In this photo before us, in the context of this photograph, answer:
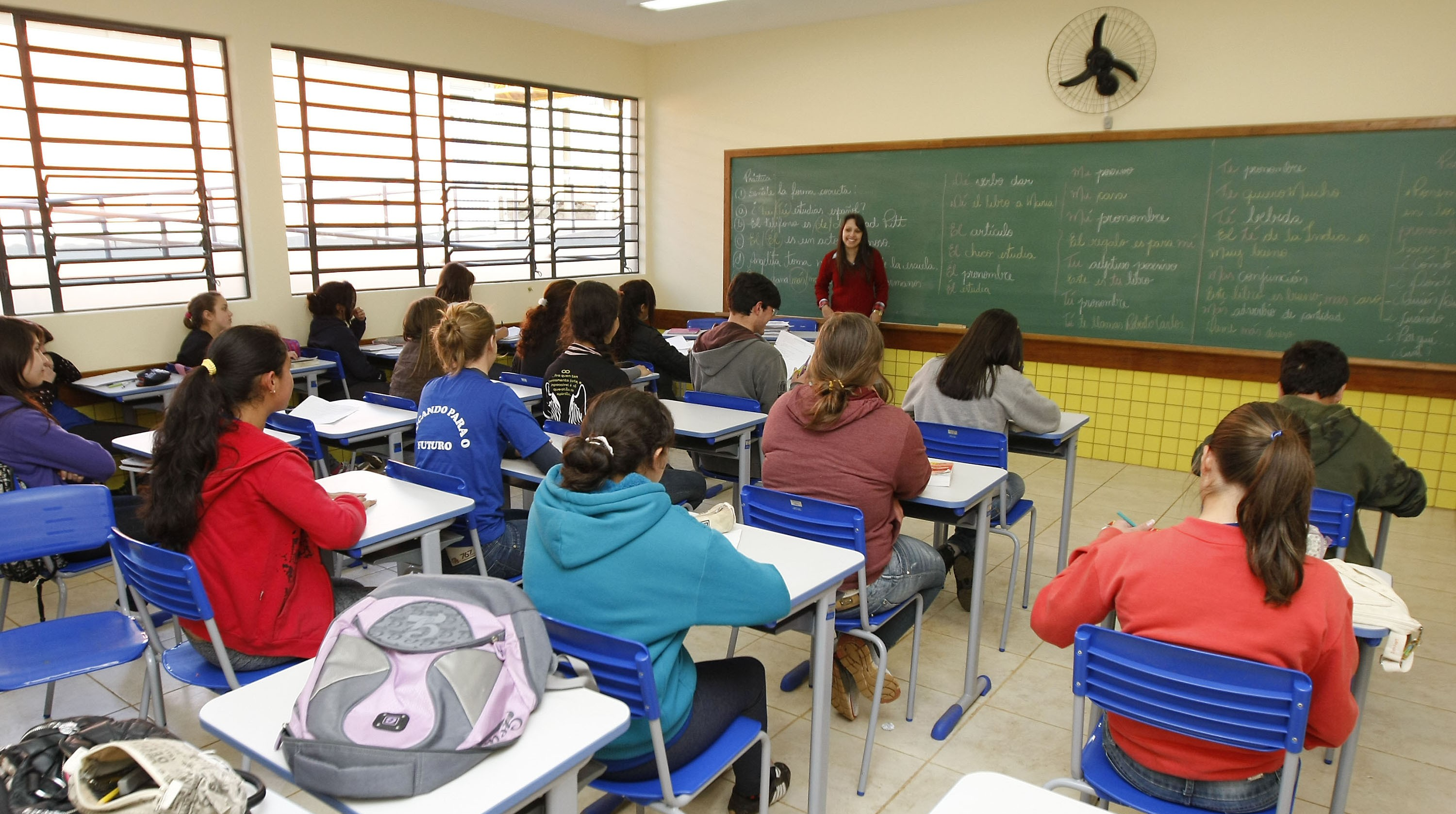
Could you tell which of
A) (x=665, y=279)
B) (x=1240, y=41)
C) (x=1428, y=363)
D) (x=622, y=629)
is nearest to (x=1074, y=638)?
(x=622, y=629)

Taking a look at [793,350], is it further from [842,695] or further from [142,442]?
[142,442]

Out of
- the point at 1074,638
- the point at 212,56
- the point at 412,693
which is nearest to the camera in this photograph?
the point at 412,693

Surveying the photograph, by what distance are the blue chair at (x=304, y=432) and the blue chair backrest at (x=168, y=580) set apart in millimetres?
1458

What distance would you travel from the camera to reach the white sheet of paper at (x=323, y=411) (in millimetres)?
3756

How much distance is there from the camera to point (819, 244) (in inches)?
271

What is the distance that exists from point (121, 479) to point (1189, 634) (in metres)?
5.46

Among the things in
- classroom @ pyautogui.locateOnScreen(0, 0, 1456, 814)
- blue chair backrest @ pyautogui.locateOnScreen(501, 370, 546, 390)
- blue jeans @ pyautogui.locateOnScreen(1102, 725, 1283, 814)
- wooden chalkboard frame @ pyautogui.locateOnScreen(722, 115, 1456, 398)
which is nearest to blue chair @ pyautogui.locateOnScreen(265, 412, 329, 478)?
classroom @ pyautogui.locateOnScreen(0, 0, 1456, 814)

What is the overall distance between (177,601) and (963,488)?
2.14 m

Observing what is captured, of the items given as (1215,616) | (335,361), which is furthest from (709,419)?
(335,361)

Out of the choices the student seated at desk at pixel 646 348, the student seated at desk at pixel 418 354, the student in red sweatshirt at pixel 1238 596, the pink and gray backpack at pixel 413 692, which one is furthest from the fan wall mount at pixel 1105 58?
the pink and gray backpack at pixel 413 692

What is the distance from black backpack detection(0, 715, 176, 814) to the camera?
110cm

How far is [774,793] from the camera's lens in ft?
7.80

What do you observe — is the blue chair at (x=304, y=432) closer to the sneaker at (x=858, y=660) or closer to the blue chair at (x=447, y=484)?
the blue chair at (x=447, y=484)

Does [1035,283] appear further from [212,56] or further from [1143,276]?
[212,56]
